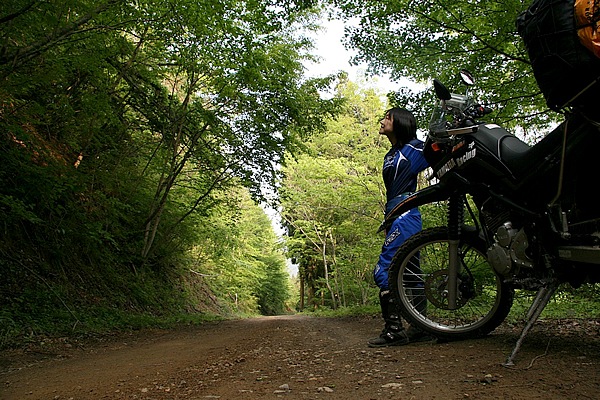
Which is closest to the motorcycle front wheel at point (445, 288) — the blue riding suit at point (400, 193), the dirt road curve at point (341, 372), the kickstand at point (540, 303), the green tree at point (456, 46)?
the dirt road curve at point (341, 372)

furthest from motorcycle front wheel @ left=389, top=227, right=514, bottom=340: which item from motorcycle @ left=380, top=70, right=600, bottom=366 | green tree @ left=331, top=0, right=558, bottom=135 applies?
green tree @ left=331, top=0, right=558, bottom=135

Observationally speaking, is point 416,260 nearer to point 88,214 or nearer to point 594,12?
point 594,12

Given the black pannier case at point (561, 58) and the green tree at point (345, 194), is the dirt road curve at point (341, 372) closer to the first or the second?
the black pannier case at point (561, 58)

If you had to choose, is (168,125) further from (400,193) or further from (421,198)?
(421,198)

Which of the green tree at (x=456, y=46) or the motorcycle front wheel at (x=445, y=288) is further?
the green tree at (x=456, y=46)

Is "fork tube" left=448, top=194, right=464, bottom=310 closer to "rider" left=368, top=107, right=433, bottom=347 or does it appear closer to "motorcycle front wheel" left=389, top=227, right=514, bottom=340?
"motorcycle front wheel" left=389, top=227, right=514, bottom=340

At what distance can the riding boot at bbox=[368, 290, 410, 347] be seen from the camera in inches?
131

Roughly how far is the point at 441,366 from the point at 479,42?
502 cm

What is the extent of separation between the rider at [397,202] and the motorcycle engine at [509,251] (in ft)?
3.07

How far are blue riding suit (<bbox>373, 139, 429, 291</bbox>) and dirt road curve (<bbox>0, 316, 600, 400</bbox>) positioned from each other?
720mm

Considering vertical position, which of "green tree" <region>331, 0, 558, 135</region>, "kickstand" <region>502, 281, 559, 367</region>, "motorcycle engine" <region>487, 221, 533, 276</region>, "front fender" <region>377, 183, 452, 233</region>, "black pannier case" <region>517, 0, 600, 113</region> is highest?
"green tree" <region>331, 0, 558, 135</region>

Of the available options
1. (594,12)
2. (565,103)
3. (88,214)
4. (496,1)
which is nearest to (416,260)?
(565,103)

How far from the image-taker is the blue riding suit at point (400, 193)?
3.53 m

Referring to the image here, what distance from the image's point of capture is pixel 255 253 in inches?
957
